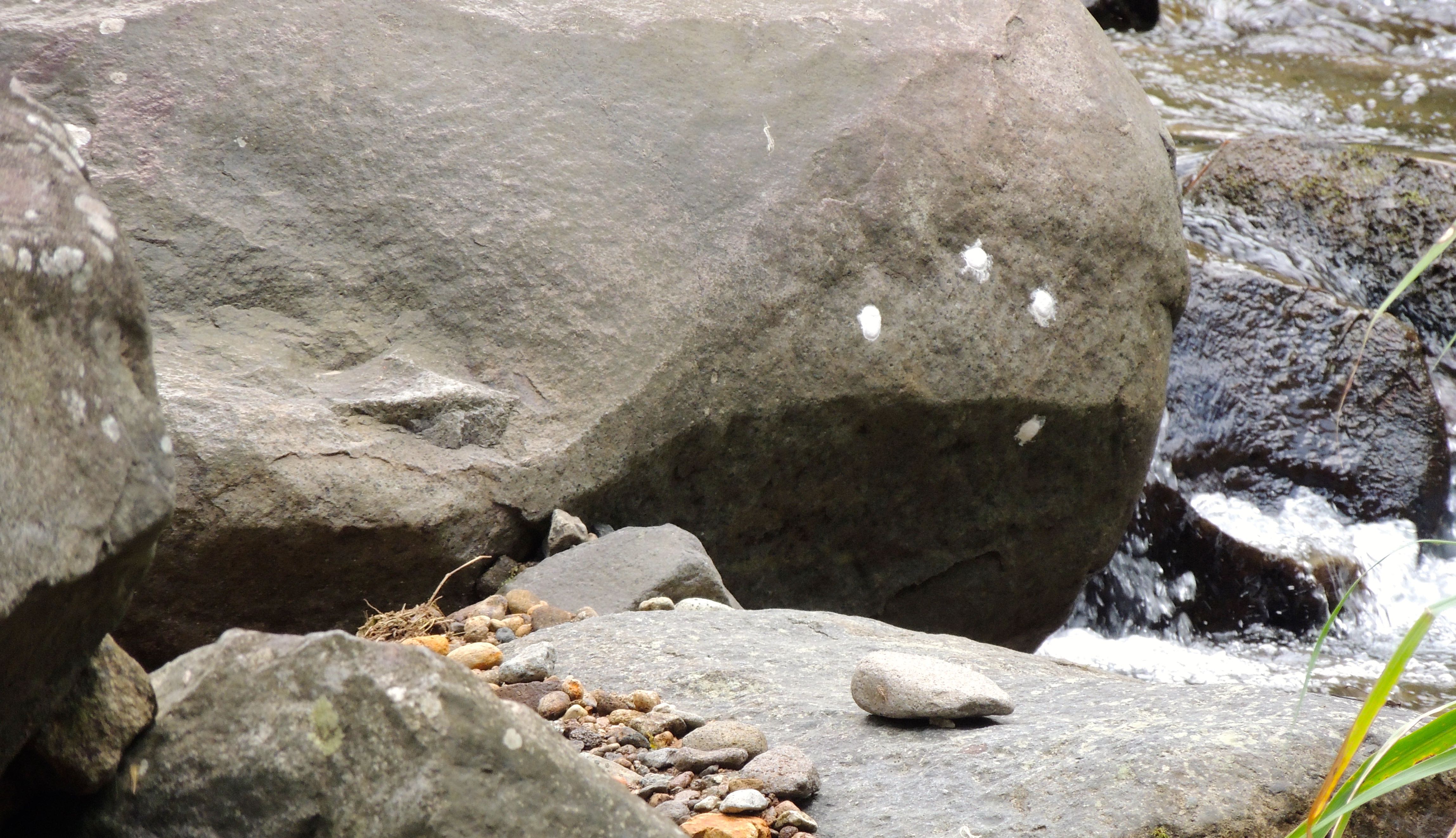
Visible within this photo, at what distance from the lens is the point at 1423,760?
3.36ft

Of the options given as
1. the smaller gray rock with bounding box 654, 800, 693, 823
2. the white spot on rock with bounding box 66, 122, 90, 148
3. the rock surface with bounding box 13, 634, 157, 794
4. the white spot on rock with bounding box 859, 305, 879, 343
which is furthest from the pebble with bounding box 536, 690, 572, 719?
the white spot on rock with bounding box 66, 122, 90, 148

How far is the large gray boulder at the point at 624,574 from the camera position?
9.16 feet

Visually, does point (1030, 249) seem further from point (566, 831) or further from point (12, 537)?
point (12, 537)

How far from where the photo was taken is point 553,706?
199 cm

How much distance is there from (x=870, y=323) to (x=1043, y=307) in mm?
534

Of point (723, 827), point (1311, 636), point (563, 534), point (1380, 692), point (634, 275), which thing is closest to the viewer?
point (1380, 692)

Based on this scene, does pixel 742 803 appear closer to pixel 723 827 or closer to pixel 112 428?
pixel 723 827

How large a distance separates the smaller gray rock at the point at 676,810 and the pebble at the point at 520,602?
1096 millimetres

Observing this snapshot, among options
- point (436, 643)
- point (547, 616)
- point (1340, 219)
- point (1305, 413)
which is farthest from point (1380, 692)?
point (1340, 219)

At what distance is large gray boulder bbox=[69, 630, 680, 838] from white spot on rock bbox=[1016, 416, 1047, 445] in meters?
2.50

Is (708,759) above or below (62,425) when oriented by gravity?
below

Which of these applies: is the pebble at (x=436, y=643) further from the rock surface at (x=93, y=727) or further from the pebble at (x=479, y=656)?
the rock surface at (x=93, y=727)

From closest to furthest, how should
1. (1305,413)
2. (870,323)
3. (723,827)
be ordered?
(723,827), (870,323), (1305,413)

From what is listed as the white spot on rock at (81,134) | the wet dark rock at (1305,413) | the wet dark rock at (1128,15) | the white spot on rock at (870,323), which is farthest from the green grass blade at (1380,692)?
the wet dark rock at (1128,15)
